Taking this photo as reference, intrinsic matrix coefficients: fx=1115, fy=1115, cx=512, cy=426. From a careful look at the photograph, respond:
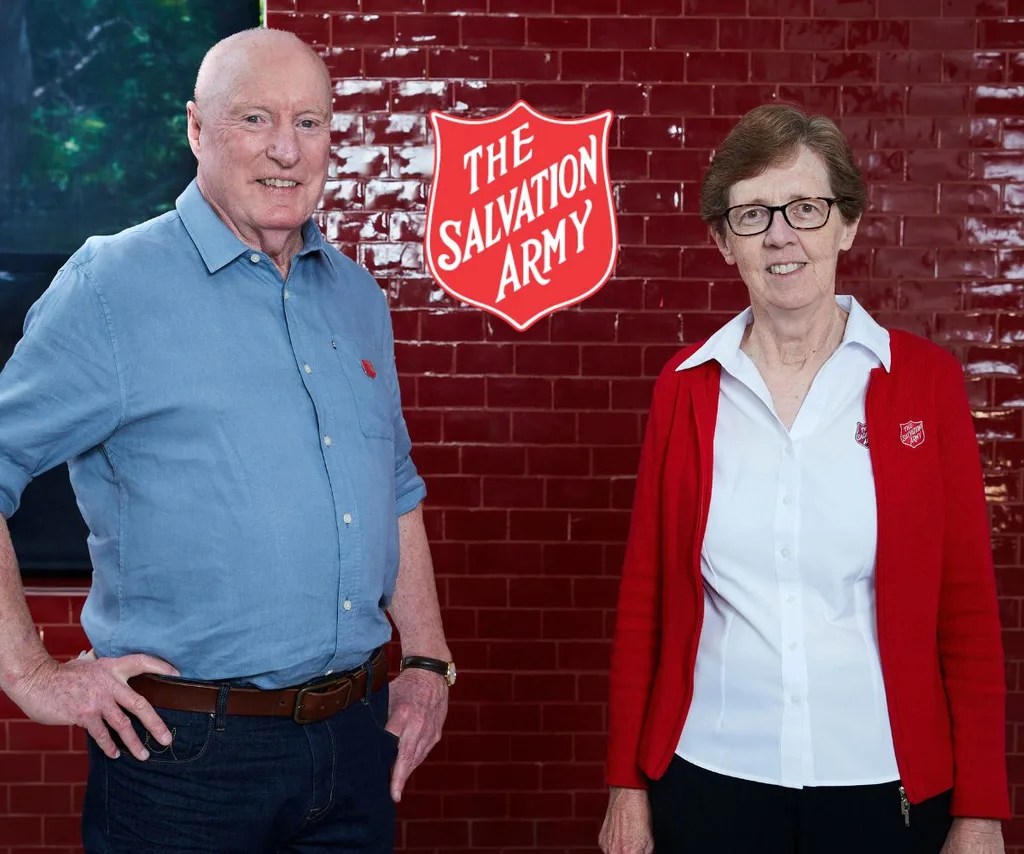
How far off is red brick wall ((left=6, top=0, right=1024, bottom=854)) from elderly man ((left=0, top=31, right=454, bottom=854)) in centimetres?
180

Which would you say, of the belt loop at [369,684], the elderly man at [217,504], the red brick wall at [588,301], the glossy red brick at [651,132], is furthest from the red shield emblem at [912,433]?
the glossy red brick at [651,132]

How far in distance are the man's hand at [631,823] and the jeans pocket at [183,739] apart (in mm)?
752

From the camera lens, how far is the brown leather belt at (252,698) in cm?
189

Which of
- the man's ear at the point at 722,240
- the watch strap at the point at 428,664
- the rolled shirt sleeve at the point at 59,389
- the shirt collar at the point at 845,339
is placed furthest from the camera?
the watch strap at the point at 428,664

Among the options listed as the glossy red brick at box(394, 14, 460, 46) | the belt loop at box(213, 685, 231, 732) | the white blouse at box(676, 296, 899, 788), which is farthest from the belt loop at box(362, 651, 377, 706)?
the glossy red brick at box(394, 14, 460, 46)

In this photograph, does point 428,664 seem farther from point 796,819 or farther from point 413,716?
point 796,819

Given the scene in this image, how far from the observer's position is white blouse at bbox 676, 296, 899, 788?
192 centimetres

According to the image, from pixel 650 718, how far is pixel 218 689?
0.78 meters

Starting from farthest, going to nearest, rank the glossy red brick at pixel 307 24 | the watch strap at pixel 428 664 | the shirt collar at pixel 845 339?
the glossy red brick at pixel 307 24 < the watch strap at pixel 428 664 < the shirt collar at pixel 845 339

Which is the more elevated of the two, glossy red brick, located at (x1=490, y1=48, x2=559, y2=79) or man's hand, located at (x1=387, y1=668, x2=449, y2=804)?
glossy red brick, located at (x1=490, y1=48, x2=559, y2=79)

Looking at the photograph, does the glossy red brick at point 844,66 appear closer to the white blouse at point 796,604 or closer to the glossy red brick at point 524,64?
the glossy red brick at point 524,64

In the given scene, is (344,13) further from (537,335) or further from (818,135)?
(818,135)

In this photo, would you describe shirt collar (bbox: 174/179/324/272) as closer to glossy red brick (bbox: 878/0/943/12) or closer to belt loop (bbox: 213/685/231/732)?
belt loop (bbox: 213/685/231/732)

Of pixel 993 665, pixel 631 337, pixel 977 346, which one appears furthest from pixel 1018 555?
pixel 993 665
